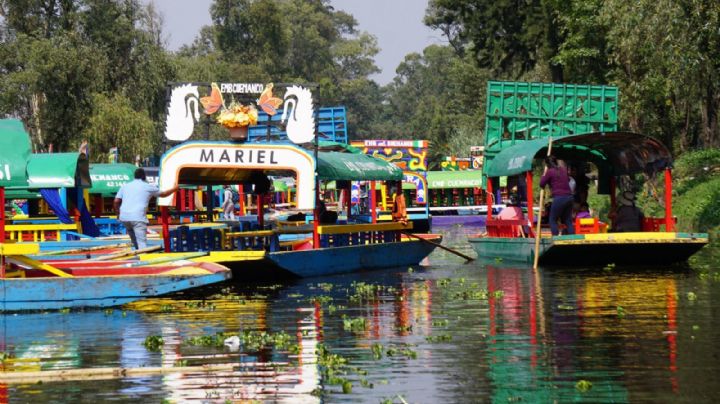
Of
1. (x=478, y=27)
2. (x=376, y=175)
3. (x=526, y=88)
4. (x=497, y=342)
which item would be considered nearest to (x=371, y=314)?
(x=497, y=342)

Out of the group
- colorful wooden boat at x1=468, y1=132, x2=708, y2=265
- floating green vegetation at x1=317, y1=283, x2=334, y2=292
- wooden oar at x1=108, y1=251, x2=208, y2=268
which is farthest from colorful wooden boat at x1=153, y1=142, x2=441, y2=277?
colorful wooden boat at x1=468, y1=132, x2=708, y2=265

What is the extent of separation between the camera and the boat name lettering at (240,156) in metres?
22.5

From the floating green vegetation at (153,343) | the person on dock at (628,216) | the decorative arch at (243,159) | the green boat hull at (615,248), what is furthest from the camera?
the person on dock at (628,216)

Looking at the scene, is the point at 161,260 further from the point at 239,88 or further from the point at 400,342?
the point at 400,342

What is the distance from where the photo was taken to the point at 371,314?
58.5 ft

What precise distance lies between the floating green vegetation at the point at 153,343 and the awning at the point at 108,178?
85.2 ft

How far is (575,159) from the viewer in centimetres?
2920

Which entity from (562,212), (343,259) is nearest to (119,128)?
(343,259)

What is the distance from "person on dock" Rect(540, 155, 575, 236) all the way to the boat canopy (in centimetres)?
45

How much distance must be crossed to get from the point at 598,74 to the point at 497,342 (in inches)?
1454

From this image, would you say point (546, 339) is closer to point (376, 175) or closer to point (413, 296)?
point (413, 296)

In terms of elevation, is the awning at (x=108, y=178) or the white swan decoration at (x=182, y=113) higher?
the white swan decoration at (x=182, y=113)

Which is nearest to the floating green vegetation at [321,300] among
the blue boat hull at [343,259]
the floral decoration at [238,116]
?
the blue boat hull at [343,259]

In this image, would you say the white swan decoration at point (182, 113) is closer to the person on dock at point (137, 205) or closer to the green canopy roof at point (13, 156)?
the person on dock at point (137, 205)
